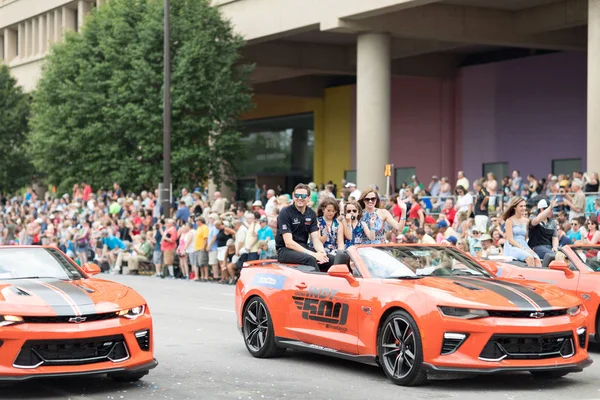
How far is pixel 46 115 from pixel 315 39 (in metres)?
10.5

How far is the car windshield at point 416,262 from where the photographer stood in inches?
420

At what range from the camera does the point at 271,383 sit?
10.2 metres

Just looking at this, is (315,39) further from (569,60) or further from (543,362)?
(543,362)

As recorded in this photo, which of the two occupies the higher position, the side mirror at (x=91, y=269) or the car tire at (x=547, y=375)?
the side mirror at (x=91, y=269)

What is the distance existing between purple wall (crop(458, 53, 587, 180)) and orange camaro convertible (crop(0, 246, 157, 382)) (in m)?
33.6

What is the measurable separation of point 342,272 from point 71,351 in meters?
2.68

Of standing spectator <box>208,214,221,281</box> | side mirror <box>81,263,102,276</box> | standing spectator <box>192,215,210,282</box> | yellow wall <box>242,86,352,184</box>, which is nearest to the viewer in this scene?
side mirror <box>81,263,102,276</box>

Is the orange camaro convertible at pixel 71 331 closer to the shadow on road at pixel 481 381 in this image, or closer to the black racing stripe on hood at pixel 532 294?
the shadow on road at pixel 481 381

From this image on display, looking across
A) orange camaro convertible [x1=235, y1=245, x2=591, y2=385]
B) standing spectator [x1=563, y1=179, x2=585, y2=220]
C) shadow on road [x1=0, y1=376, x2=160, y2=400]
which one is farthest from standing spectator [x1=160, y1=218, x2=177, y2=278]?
shadow on road [x1=0, y1=376, x2=160, y2=400]

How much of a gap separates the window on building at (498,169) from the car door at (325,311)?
34341 mm

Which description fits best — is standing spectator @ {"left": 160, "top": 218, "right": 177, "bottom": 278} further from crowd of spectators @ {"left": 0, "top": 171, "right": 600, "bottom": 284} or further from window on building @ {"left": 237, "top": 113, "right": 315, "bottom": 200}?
window on building @ {"left": 237, "top": 113, "right": 315, "bottom": 200}

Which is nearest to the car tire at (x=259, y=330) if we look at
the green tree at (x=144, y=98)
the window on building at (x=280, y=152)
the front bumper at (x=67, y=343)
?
the front bumper at (x=67, y=343)

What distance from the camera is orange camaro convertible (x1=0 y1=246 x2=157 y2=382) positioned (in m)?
9.09

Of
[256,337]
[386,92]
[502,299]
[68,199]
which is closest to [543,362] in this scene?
[502,299]
